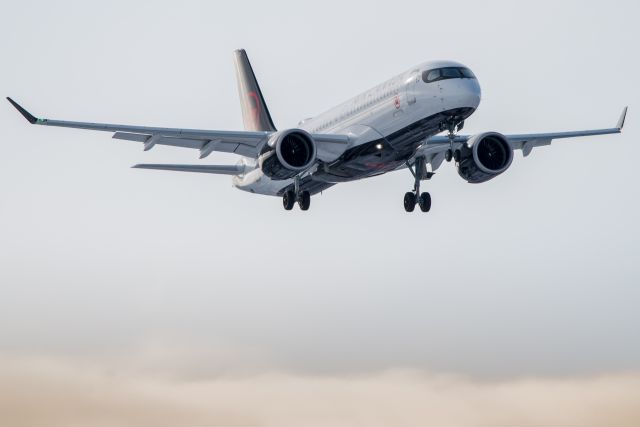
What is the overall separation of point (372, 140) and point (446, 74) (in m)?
4.64

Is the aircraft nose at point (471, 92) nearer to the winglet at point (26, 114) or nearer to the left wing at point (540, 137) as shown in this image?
the left wing at point (540, 137)

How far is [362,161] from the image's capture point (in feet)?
179

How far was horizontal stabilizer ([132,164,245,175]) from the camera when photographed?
5781 centimetres

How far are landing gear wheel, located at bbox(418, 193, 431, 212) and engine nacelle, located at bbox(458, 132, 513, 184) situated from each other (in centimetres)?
203

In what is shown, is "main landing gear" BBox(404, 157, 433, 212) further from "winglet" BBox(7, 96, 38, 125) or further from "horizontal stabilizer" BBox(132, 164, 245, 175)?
"winglet" BBox(7, 96, 38, 125)

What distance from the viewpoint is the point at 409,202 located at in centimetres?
5816

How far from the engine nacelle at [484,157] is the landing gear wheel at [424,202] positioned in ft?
6.66

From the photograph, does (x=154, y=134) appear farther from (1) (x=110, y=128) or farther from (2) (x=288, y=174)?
(2) (x=288, y=174)

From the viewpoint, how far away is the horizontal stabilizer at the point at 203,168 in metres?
57.8

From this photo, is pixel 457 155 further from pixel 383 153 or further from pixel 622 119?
pixel 622 119

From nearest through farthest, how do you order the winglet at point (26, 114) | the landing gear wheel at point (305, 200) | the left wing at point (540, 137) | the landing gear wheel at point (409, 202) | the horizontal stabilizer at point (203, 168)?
the winglet at point (26, 114) → the horizontal stabilizer at point (203, 168) → the landing gear wheel at point (409, 202) → the landing gear wheel at point (305, 200) → the left wing at point (540, 137)

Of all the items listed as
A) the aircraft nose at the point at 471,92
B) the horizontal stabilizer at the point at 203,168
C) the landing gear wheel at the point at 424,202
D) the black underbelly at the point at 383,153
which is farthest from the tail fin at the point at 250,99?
the aircraft nose at the point at 471,92

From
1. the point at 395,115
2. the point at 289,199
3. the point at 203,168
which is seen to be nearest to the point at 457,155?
the point at 395,115

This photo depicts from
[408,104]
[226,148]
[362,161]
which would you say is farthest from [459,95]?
[226,148]
